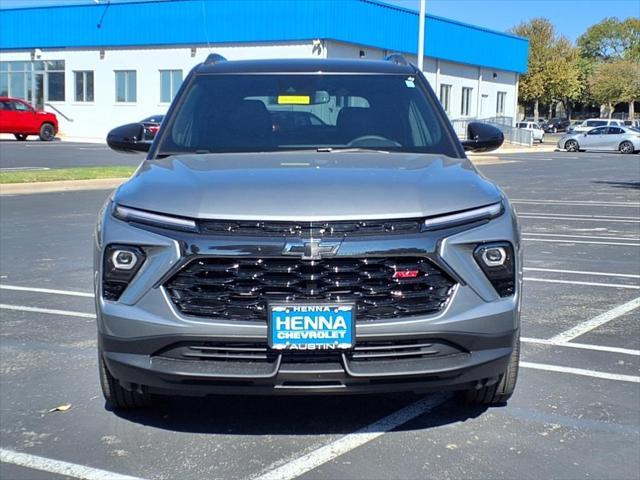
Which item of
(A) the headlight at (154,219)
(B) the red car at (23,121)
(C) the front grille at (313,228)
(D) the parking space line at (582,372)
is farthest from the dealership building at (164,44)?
(C) the front grille at (313,228)

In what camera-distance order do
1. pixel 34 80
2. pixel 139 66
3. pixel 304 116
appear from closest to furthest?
pixel 304 116 → pixel 139 66 → pixel 34 80

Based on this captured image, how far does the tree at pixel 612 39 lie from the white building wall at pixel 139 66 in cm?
6172

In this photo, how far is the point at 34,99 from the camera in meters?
50.1

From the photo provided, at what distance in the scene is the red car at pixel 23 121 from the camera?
123 feet

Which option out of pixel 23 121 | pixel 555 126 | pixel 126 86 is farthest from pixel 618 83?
pixel 23 121

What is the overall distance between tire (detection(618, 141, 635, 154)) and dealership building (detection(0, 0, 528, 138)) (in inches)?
479

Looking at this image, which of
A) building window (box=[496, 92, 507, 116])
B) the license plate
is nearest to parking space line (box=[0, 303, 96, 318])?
the license plate

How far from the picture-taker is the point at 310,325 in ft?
11.1

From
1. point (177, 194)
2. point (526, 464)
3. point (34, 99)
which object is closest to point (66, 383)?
point (177, 194)

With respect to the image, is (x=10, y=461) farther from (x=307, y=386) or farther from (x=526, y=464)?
(x=526, y=464)

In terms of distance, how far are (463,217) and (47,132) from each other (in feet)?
126

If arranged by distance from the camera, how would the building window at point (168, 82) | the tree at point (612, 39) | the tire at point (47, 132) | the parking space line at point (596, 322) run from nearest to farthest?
the parking space line at point (596, 322) → the tire at point (47, 132) → the building window at point (168, 82) → the tree at point (612, 39)

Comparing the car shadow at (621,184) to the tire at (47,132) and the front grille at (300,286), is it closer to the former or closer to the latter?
the front grille at (300,286)

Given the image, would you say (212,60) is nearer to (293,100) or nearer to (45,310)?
(293,100)
